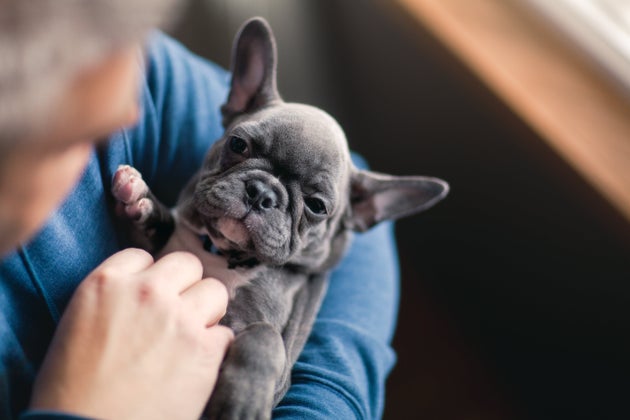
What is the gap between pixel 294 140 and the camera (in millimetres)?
1029

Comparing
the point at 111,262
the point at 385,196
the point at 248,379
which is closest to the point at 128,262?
the point at 111,262

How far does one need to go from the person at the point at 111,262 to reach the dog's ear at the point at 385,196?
106 millimetres

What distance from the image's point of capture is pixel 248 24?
1101 millimetres

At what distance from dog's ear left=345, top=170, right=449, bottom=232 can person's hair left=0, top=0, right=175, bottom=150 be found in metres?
0.76

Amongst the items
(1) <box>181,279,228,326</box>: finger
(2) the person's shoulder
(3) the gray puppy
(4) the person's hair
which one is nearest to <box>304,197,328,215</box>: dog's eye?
Result: (3) the gray puppy

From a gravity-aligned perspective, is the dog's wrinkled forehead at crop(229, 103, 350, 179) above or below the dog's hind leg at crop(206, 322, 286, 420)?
above

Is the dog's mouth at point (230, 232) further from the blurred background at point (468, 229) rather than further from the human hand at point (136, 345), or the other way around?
the blurred background at point (468, 229)

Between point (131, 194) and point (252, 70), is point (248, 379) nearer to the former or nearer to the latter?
point (131, 194)

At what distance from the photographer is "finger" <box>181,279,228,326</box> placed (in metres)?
0.83

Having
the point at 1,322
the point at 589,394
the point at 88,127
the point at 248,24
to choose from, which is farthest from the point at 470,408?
the point at 88,127

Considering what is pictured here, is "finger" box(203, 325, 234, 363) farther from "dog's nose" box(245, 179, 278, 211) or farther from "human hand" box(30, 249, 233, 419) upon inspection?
"dog's nose" box(245, 179, 278, 211)

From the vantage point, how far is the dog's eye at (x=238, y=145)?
1030 millimetres

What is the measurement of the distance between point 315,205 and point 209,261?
0.22 m

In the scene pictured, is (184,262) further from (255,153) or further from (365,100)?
(365,100)
